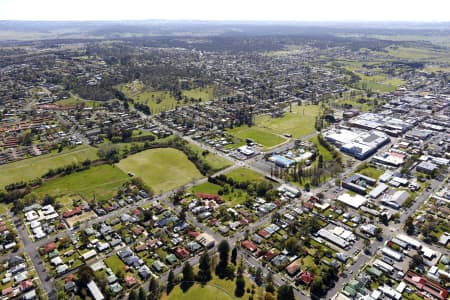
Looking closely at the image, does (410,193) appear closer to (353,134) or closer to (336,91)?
(353,134)

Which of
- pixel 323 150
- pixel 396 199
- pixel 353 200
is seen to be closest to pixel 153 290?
pixel 353 200

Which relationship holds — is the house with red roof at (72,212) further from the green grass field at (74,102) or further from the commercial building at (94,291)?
the green grass field at (74,102)

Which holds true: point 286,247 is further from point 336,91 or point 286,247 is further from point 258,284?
point 336,91

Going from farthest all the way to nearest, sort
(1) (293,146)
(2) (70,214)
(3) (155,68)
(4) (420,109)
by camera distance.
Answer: (3) (155,68) → (4) (420,109) → (1) (293,146) → (2) (70,214)

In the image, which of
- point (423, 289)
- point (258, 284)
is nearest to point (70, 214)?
point (258, 284)

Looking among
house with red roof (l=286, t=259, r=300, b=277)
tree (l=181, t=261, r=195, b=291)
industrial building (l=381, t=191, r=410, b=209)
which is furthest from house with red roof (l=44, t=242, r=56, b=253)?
industrial building (l=381, t=191, r=410, b=209)

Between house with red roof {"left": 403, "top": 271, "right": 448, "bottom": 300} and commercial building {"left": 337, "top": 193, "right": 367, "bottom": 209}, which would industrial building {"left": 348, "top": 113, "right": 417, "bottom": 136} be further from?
house with red roof {"left": 403, "top": 271, "right": 448, "bottom": 300}

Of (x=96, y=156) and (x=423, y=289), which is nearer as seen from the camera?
(x=423, y=289)

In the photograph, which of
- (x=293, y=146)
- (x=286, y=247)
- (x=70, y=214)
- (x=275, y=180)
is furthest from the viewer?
(x=293, y=146)

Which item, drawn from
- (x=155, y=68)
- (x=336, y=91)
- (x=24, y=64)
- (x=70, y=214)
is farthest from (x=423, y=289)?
(x=24, y=64)
